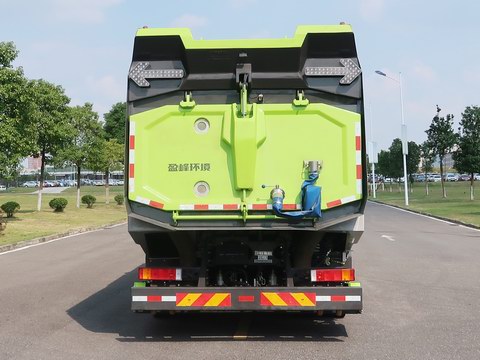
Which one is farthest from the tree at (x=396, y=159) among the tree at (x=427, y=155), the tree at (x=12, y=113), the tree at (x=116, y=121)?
the tree at (x=12, y=113)

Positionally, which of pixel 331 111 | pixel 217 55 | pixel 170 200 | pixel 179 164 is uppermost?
pixel 217 55

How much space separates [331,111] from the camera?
609 centimetres

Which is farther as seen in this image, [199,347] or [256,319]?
[256,319]

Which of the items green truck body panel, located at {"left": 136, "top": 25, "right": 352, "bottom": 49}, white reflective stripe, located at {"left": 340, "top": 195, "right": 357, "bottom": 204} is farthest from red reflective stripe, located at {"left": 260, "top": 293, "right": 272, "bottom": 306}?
green truck body panel, located at {"left": 136, "top": 25, "right": 352, "bottom": 49}

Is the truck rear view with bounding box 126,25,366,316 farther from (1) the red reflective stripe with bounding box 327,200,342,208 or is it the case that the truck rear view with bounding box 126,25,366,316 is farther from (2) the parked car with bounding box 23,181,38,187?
(2) the parked car with bounding box 23,181,38,187

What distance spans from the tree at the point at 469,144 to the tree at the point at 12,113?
28.5 metres

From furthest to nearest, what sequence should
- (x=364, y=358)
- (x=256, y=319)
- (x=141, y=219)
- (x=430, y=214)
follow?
(x=430, y=214) → (x=256, y=319) → (x=141, y=219) → (x=364, y=358)

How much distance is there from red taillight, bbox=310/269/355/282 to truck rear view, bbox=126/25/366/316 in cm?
1

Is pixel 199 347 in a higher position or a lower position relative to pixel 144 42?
lower

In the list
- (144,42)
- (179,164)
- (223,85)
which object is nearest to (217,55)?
(223,85)

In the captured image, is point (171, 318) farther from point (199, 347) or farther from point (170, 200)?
point (170, 200)

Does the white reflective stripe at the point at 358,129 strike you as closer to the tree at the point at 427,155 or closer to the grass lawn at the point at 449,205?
the grass lawn at the point at 449,205

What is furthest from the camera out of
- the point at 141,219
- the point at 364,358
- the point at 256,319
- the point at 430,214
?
the point at 430,214

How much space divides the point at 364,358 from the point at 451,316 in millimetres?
2401
